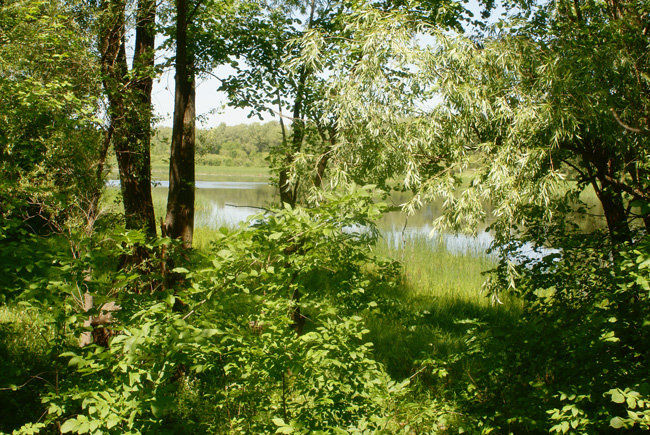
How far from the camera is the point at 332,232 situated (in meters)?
2.50

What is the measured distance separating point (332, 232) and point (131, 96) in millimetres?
4547

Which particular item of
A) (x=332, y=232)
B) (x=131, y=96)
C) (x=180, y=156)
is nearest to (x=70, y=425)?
(x=332, y=232)

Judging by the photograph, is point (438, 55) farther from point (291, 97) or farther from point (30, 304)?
point (30, 304)

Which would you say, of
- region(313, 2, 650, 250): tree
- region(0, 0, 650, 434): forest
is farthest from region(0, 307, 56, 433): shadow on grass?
region(313, 2, 650, 250): tree

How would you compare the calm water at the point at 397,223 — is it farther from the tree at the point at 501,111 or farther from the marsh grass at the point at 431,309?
the tree at the point at 501,111

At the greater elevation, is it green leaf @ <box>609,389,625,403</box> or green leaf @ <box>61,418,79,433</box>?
green leaf @ <box>609,389,625,403</box>

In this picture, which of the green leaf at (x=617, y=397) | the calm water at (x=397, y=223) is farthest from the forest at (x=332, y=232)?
the calm water at (x=397, y=223)

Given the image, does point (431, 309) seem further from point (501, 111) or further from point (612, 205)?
point (501, 111)

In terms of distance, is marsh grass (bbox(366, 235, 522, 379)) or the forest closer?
the forest

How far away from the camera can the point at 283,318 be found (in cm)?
256

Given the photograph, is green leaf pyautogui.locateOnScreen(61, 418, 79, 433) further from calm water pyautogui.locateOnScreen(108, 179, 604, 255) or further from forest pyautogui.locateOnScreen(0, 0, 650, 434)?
calm water pyautogui.locateOnScreen(108, 179, 604, 255)

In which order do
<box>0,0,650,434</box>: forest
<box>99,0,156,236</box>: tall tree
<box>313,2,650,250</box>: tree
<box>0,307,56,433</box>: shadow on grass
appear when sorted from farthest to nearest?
1. <box>99,0,156,236</box>: tall tree
2. <box>313,2,650,250</box>: tree
3. <box>0,307,56,433</box>: shadow on grass
4. <box>0,0,650,434</box>: forest

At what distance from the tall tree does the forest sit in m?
0.04

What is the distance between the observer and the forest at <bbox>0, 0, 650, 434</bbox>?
2510 millimetres
